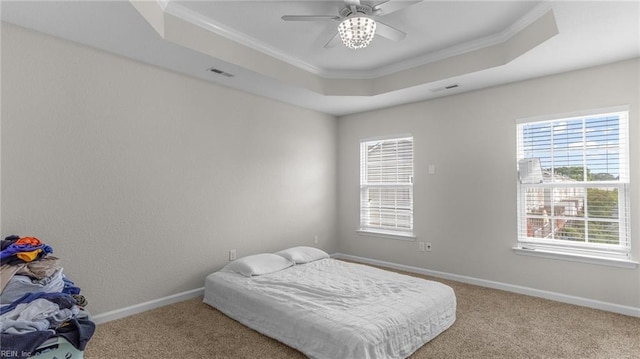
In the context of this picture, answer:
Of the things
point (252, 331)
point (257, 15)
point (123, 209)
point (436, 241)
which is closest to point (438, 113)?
point (436, 241)

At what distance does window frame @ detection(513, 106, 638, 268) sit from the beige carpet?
0.54m

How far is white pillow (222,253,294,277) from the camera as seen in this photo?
338 centimetres

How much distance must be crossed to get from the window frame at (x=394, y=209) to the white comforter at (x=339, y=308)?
4.82 ft

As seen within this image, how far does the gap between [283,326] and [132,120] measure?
2.46 m

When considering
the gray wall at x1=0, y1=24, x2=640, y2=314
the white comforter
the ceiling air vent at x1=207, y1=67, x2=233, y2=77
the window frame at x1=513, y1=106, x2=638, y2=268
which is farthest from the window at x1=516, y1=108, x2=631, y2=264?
the ceiling air vent at x1=207, y1=67, x2=233, y2=77

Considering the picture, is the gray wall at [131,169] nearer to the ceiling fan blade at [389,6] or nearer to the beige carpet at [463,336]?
the beige carpet at [463,336]

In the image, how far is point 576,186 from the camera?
3.44m

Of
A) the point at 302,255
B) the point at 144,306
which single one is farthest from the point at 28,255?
the point at 302,255

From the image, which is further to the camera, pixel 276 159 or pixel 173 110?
pixel 276 159

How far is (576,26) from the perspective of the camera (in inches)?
102

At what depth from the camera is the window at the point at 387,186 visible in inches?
190

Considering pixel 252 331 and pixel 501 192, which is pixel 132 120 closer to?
pixel 252 331

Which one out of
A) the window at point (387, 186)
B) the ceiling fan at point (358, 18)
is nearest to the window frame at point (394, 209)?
the window at point (387, 186)

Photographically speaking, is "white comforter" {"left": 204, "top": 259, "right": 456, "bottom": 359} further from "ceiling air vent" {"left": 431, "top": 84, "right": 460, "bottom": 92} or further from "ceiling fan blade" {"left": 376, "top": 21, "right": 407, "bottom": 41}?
"ceiling air vent" {"left": 431, "top": 84, "right": 460, "bottom": 92}
